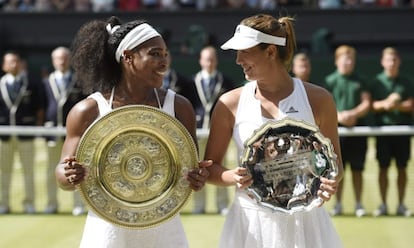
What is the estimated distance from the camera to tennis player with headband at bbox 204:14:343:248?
4.09 m

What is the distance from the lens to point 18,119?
9.78 meters

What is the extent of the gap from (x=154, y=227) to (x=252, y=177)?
1.54 ft

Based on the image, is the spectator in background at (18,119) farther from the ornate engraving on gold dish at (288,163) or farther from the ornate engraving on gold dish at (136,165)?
the ornate engraving on gold dish at (288,163)

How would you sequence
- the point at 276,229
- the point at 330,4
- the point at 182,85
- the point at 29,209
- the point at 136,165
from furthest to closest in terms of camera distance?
1. the point at 330,4
2. the point at 182,85
3. the point at 29,209
4. the point at 276,229
5. the point at 136,165

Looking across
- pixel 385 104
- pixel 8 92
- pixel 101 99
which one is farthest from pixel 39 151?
pixel 101 99

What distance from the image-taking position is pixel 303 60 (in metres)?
9.08

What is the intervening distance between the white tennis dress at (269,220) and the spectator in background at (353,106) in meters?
4.92

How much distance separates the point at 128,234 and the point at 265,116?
31.0 inches

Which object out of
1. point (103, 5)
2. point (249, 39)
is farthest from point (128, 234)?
point (103, 5)

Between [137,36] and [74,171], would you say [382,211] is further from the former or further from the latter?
[74,171]

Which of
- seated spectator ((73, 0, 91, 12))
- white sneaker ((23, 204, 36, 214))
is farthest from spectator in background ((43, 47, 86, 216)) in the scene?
seated spectator ((73, 0, 91, 12))

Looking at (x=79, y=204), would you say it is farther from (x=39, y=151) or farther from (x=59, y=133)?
(x=39, y=151)

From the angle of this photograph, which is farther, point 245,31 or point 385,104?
point 385,104

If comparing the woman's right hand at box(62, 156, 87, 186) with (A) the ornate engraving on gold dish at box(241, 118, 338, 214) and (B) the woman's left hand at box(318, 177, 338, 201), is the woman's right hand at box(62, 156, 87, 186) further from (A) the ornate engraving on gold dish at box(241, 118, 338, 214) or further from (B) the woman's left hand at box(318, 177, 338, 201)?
(B) the woman's left hand at box(318, 177, 338, 201)
